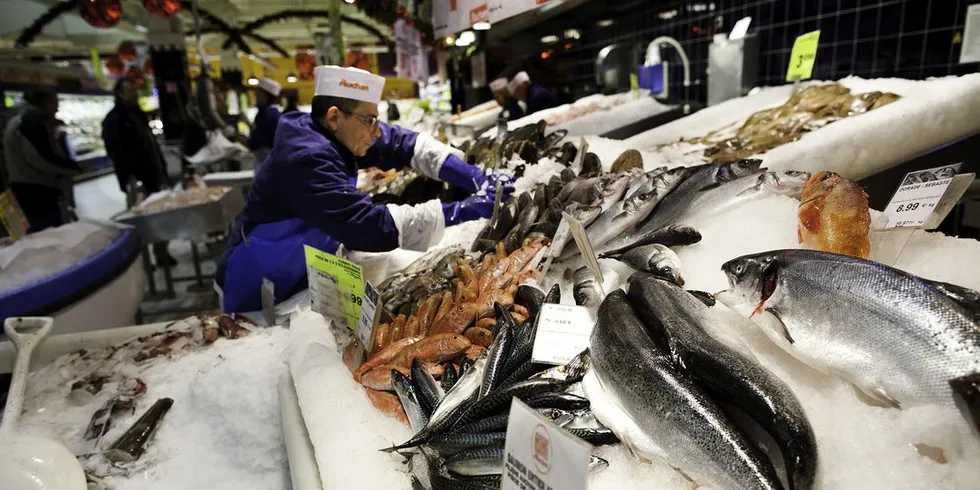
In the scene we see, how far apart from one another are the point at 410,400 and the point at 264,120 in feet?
25.7

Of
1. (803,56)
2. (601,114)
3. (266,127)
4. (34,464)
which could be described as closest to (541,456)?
(34,464)

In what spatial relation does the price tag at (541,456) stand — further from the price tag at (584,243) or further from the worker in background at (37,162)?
the worker in background at (37,162)

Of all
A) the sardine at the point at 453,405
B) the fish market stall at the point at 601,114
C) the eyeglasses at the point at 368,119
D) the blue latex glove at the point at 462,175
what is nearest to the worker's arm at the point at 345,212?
the eyeglasses at the point at 368,119

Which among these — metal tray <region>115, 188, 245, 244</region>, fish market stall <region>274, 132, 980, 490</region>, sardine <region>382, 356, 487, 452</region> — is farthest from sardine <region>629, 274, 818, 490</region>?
metal tray <region>115, 188, 245, 244</region>

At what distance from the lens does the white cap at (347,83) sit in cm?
311

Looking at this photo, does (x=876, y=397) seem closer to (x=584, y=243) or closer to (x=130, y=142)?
(x=584, y=243)

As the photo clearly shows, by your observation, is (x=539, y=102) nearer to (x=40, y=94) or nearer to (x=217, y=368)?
(x=217, y=368)

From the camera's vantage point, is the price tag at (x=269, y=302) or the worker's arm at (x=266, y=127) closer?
the price tag at (x=269, y=302)

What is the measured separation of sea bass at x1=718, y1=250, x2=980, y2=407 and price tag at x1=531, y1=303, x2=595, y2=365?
45 centimetres

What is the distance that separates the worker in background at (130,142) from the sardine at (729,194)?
26.5 ft

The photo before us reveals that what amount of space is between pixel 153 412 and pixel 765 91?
16.6 ft

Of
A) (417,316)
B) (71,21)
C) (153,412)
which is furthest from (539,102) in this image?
(71,21)

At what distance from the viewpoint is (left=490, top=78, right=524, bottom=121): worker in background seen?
7711 millimetres

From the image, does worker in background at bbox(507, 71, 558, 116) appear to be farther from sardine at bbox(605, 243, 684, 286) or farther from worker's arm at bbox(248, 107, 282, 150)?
sardine at bbox(605, 243, 684, 286)
